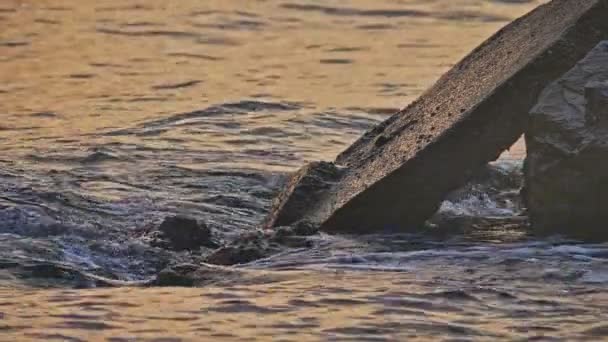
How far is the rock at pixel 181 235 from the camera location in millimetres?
7746

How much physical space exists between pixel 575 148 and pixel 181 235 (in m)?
1.97

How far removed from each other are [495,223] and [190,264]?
1.70 meters

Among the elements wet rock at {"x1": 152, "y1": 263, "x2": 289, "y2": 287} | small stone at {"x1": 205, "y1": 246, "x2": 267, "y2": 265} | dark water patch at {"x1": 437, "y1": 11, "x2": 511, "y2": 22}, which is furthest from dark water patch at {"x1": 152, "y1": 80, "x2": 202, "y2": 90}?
wet rock at {"x1": 152, "y1": 263, "x2": 289, "y2": 287}

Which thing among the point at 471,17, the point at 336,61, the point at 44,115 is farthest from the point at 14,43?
the point at 471,17

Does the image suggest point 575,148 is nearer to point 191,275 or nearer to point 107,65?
point 191,275

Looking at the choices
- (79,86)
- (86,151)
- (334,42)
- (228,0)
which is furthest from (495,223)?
(228,0)

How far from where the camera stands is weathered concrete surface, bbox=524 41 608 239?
7074 millimetres

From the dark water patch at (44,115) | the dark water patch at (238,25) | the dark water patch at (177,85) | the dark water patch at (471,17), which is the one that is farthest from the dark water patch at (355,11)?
the dark water patch at (44,115)

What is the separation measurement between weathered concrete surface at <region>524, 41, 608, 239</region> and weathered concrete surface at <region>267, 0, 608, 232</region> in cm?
12

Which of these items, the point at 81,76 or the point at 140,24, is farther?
the point at 140,24

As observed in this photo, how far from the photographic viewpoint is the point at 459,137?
7168 mm

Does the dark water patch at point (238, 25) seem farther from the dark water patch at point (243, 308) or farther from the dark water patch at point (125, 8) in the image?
the dark water patch at point (243, 308)

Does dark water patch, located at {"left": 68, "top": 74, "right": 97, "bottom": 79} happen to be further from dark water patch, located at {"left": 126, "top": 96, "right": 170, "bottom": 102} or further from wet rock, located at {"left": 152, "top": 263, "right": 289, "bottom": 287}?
wet rock, located at {"left": 152, "top": 263, "right": 289, "bottom": 287}

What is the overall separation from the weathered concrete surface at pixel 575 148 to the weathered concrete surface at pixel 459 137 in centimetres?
12
